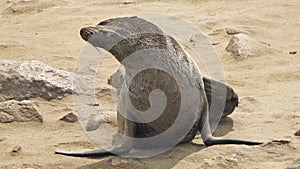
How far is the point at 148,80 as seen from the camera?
13.5 ft

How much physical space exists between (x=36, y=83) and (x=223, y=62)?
77.8 inches

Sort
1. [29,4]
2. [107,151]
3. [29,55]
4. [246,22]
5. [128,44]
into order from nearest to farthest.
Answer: [128,44], [107,151], [29,55], [246,22], [29,4]

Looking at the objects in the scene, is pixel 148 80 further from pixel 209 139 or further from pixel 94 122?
pixel 94 122

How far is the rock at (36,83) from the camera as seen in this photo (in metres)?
5.44

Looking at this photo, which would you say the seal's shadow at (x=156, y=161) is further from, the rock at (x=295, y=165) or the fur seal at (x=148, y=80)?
the rock at (x=295, y=165)

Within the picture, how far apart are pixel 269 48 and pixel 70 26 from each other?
2.56 meters

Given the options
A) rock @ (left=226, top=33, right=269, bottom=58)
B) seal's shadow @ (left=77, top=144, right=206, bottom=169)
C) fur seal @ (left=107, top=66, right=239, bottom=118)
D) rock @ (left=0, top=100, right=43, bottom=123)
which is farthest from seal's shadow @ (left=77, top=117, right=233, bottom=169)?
rock @ (left=226, top=33, right=269, bottom=58)

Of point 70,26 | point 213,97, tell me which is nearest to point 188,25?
point 70,26

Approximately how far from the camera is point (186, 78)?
427cm

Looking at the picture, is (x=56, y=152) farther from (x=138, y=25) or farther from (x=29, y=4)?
(x=29, y=4)

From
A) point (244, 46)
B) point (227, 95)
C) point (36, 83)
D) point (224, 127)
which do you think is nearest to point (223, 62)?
point (244, 46)

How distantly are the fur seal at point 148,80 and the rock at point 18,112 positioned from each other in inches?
28.2

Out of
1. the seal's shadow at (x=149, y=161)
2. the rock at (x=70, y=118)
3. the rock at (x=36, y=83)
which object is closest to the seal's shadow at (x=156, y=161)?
the seal's shadow at (x=149, y=161)

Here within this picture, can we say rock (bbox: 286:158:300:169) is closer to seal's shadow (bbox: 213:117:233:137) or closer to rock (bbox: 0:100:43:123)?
seal's shadow (bbox: 213:117:233:137)
